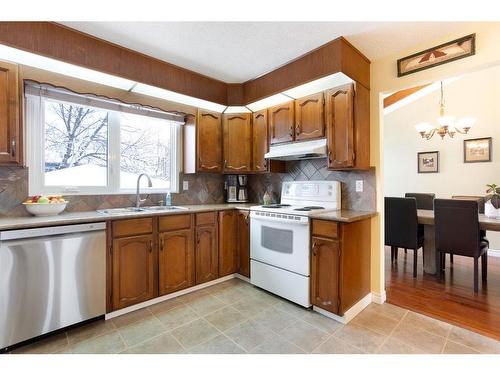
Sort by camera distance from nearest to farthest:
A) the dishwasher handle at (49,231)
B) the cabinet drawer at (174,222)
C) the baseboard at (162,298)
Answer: the dishwasher handle at (49,231) → the baseboard at (162,298) → the cabinet drawer at (174,222)

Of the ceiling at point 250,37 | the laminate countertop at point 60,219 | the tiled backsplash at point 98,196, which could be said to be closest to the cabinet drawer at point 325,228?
the laminate countertop at point 60,219

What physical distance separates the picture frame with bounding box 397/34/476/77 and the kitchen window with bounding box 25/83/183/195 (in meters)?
2.41

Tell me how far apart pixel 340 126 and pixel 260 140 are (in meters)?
1.05

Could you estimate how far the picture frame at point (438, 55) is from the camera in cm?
191

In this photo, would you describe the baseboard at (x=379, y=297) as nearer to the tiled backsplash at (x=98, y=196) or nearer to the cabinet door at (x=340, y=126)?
the cabinet door at (x=340, y=126)

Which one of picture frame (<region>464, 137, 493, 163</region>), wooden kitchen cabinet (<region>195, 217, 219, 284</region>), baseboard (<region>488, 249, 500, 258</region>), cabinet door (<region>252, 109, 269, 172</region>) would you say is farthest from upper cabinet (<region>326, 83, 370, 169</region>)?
baseboard (<region>488, 249, 500, 258</region>)

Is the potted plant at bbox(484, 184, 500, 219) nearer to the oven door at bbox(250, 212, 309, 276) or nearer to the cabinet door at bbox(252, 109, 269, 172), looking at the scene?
the oven door at bbox(250, 212, 309, 276)

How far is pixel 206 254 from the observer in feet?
8.87

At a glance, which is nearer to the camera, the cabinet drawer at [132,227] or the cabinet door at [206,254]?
the cabinet drawer at [132,227]

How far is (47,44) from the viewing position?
1.84 meters

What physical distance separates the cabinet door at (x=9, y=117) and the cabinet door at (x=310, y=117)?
2.39 metres

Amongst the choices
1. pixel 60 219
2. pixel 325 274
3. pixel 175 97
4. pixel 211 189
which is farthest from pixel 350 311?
pixel 175 97

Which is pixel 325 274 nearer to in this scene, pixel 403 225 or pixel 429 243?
pixel 403 225
